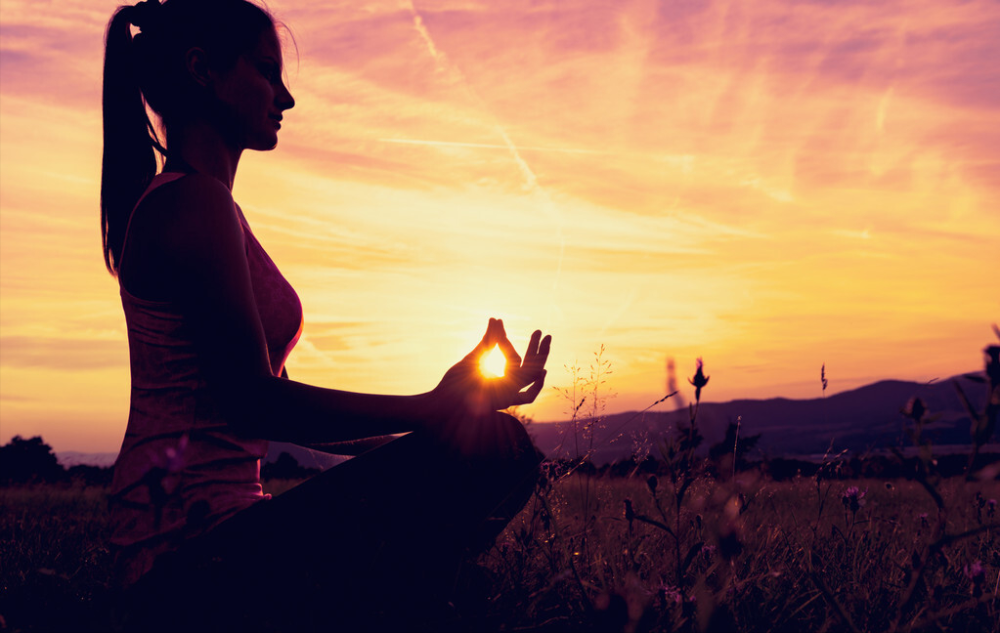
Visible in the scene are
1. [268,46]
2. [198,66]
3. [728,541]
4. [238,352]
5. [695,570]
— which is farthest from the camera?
[695,570]

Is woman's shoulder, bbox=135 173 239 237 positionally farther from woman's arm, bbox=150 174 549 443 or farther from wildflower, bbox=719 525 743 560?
wildflower, bbox=719 525 743 560

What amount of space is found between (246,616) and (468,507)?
0.65 metres

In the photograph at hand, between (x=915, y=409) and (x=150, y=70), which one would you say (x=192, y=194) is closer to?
(x=150, y=70)

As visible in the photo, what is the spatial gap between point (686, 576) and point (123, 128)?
2.43 metres

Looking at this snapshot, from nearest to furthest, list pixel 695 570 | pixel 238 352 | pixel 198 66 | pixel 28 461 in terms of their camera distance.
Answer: pixel 238 352 → pixel 198 66 → pixel 695 570 → pixel 28 461

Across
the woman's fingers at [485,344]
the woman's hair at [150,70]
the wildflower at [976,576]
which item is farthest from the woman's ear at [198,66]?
the wildflower at [976,576]

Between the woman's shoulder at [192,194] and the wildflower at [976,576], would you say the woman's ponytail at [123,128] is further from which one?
the wildflower at [976,576]

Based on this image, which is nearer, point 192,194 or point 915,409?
point 915,409

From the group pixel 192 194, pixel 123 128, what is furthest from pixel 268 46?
pixel 192 194

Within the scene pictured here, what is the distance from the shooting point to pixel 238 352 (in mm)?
2109

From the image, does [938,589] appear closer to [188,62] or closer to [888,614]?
[888,614]

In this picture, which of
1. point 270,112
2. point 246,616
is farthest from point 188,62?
point 246,616

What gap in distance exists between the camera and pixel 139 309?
7.42 feet

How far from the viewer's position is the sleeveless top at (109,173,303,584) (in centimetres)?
217
